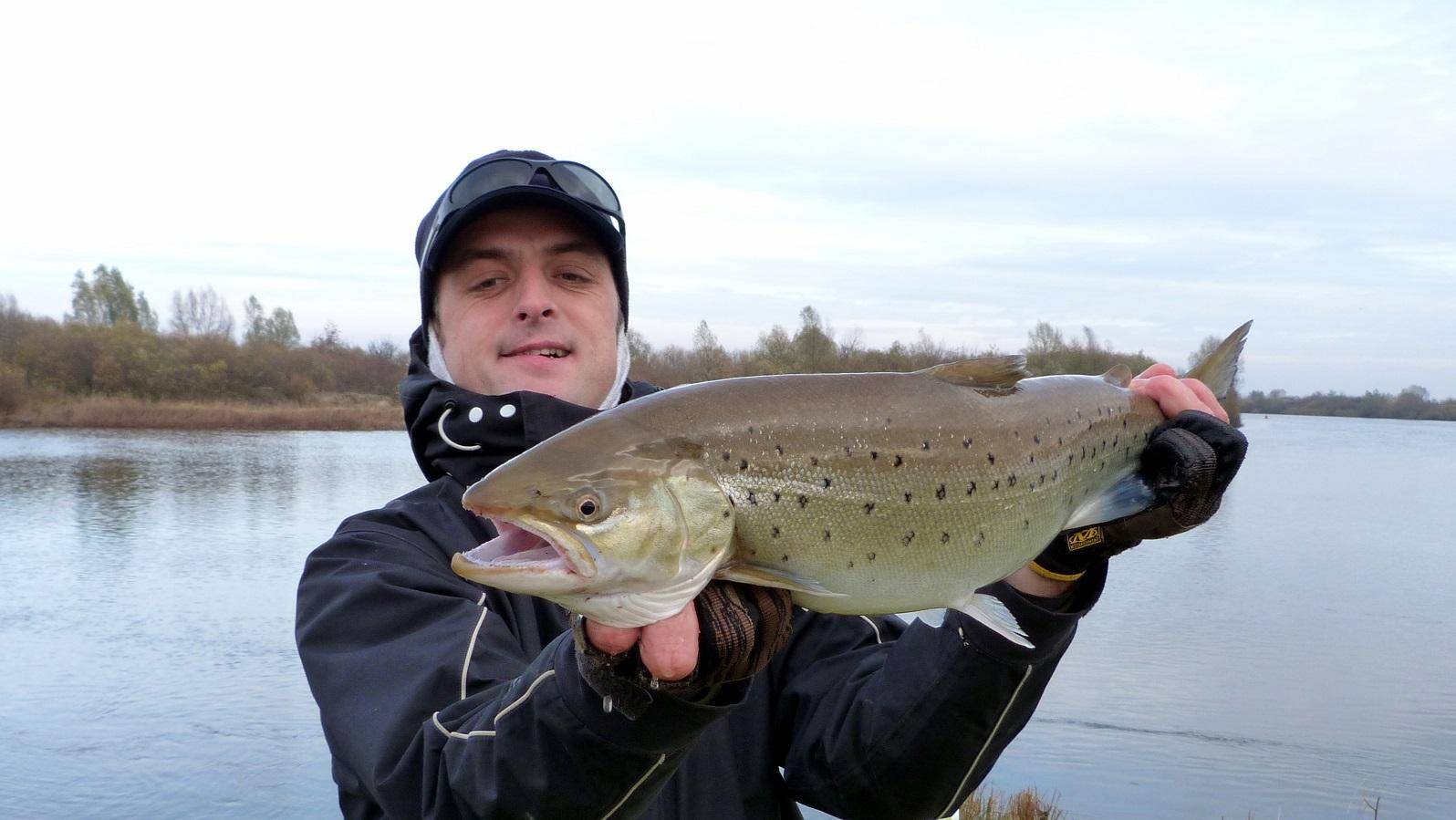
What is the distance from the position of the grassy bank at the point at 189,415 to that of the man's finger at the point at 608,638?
5295 cm

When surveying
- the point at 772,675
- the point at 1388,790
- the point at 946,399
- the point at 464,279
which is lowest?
the point at 1388,790

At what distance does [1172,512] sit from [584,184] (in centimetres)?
222

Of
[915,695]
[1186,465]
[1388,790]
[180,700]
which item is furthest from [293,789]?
[1388,790]

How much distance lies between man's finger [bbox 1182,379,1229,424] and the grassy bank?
5242 centimetres

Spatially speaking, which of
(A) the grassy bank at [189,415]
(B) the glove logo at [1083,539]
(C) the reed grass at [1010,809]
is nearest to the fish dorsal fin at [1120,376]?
(B) the glove logo at [1083,539]

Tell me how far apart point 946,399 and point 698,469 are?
0.78 meters

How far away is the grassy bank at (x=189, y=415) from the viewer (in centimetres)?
4909

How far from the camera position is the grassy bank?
49.1m

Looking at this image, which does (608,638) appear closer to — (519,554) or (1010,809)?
(519,554)

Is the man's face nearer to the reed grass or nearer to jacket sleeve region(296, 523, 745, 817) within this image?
jacket sleeve region(296, 523, 745, 817)

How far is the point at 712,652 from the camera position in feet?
7.18

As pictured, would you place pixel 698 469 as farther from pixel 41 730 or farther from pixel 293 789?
pixel 41 730

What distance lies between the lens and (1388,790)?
9914 millimetres

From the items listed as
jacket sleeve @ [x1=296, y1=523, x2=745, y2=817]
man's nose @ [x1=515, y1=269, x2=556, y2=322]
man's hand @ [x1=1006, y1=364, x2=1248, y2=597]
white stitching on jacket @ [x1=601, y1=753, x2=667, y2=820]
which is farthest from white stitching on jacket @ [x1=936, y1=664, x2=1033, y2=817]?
man's nose @ [x1=515, y1=269, x2=556, y2=322]
